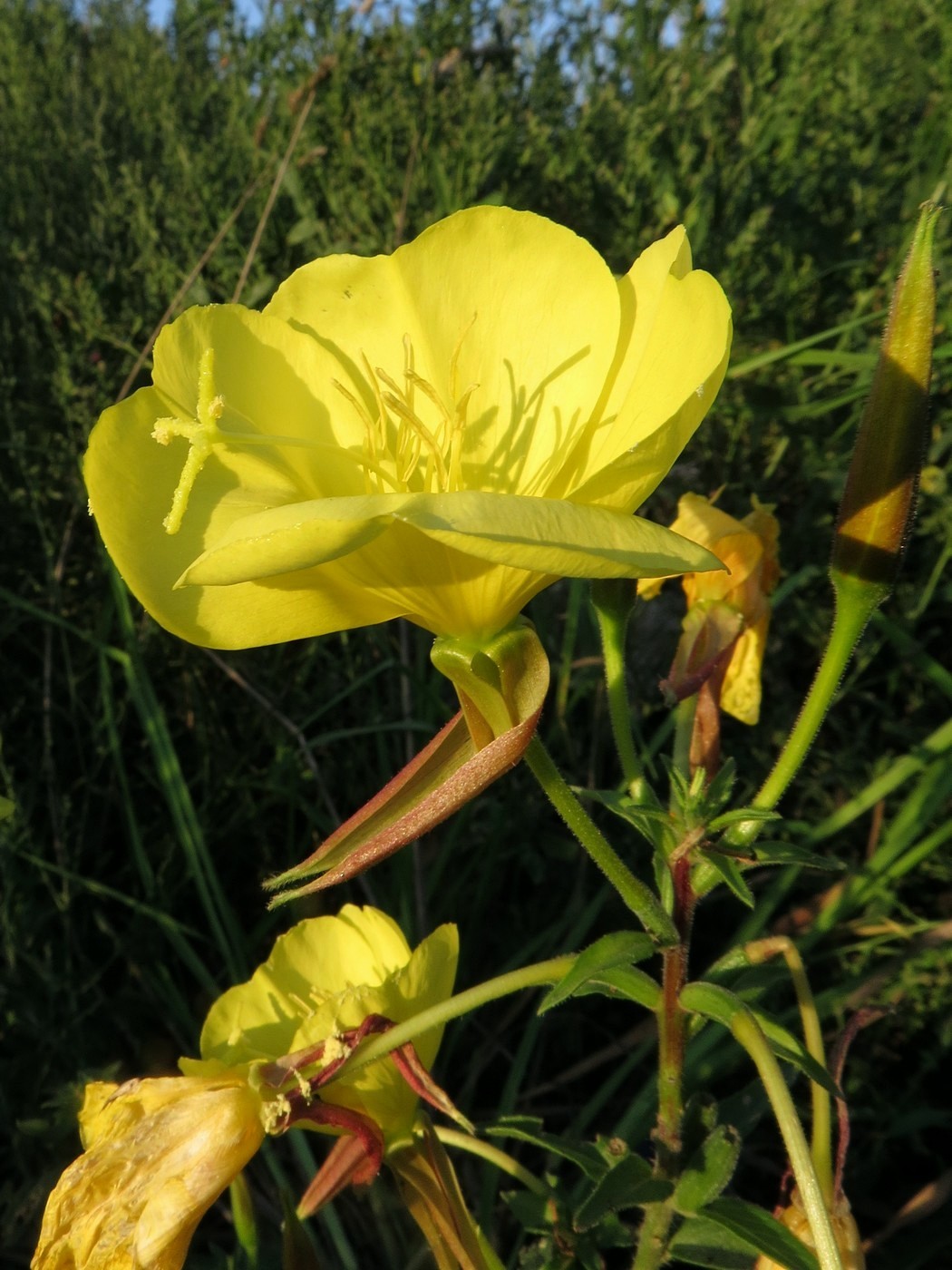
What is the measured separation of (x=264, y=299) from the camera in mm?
1897

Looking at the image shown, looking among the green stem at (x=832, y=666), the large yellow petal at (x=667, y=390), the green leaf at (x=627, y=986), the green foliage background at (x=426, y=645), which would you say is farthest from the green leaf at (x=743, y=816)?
the green foliage background at (x=426, y=645)

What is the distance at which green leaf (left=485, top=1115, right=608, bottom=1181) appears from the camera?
832 millimetres

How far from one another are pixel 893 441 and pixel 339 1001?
56 centimetres

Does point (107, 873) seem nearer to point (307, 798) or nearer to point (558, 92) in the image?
point (307, 798)

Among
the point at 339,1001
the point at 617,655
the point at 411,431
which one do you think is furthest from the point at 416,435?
the point at 339,1001

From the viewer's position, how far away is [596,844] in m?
0.72

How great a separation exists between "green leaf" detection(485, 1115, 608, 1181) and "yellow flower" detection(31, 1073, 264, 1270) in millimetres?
193

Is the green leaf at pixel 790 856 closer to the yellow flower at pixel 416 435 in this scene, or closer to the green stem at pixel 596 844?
the green stem at pixel 596 844

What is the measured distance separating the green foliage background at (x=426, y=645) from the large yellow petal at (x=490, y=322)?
595 millimetres

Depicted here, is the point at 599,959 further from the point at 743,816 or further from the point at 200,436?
the point at 200,436

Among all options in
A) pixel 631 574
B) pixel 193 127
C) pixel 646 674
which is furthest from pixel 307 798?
pixel 193 127

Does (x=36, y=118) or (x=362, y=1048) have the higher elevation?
(x=36, y=118)

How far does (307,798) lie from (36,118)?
73.7 inches

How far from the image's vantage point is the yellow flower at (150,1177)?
74 cm
